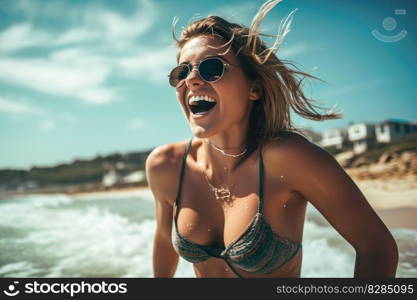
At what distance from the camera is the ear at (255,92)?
Result: 2.32 m

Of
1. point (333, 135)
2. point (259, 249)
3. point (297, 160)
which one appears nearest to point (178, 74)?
point (297, 160)

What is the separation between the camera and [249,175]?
231cm

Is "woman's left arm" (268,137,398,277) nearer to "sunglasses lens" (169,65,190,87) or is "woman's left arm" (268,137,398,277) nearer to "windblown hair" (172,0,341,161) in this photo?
"windblown hair" (172,0,341,161)

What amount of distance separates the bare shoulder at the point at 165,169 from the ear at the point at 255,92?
0.64 metres

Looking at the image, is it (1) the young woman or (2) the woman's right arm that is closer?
(1) the young woman

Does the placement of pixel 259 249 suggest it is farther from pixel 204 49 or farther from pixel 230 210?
pixel 204 49

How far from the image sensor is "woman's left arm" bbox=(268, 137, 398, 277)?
1932 millimetres

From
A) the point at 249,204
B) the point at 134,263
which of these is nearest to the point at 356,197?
the point at 249,204

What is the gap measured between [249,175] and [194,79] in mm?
644

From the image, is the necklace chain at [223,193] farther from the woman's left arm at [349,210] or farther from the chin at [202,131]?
the woman's left arm at [349,210]

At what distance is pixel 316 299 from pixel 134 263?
14.5ft

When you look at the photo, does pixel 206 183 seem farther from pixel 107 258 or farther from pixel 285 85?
pixel 107 258

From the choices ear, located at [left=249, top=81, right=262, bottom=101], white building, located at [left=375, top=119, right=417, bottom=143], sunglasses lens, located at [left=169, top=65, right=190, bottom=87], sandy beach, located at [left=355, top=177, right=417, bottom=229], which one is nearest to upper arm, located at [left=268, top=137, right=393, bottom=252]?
ear, located at [left=249, top=81, right=262, bottom=101]

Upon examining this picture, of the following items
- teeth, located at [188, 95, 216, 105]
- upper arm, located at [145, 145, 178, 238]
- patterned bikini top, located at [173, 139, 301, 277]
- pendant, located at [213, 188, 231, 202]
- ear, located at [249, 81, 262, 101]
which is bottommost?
patterned bikini top, located at [173, 139, 301, 277]
